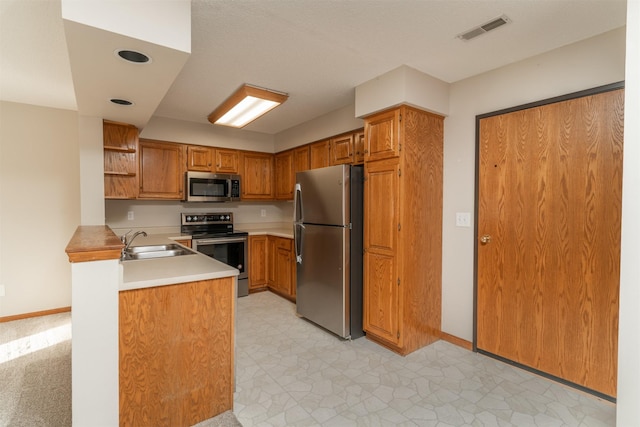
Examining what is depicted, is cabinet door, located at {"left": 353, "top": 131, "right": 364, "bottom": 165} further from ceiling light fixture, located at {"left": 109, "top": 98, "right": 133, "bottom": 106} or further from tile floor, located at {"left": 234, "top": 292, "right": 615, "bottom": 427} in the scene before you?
ceiling light fixture, located at {"left": 109, "top": 98, "right": 133, "bottom": 106}

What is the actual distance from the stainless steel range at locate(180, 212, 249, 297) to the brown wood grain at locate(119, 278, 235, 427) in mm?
2243

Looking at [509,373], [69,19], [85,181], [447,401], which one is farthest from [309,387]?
[85,181]

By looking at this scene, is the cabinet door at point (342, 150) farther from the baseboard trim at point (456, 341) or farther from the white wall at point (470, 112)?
the baseboard trim at point (456, 341)

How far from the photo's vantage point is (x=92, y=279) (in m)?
1.50

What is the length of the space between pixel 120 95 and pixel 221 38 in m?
0.91

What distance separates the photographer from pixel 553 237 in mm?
2232

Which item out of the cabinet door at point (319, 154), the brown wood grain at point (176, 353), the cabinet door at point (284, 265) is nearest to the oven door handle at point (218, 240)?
the cabinet door at point (284, 265)

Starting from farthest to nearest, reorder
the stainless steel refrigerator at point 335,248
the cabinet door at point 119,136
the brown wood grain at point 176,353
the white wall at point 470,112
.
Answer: the cabinet door at point 119,136, the stainless steel refrigerator at point 335,248, the white wall at point 470,112, the brown wood grain at point 176,353

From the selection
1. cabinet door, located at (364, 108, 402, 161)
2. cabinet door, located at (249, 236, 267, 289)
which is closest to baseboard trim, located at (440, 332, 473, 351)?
cabinet door, located at (364, 108, 402, 161)

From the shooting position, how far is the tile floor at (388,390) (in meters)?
1.84

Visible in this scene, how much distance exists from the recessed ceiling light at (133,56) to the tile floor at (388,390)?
216cm

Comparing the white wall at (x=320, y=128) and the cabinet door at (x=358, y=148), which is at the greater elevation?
the white wall at (x=320, y=128)

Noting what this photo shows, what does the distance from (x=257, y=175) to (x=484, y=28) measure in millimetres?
3527

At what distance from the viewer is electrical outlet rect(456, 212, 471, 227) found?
108 inches
